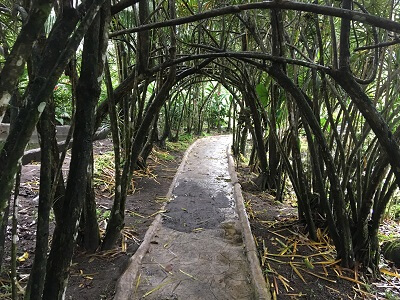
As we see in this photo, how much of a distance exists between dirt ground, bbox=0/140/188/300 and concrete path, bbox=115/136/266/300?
0.51 ft

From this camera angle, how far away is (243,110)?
567 centimetres

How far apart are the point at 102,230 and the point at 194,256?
101 centimetres

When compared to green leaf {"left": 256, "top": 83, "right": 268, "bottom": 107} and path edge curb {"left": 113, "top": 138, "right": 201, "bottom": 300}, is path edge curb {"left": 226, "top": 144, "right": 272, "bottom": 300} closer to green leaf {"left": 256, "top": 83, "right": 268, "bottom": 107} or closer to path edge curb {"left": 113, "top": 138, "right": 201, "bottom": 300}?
A: path edge curb {"left": 113, "top": 138, "right": 201, "bottom": 300}

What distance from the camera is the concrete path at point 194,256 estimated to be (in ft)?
8.21

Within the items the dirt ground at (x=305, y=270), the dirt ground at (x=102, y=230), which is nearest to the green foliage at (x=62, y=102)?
the dirt ground at (x=102, y=230)

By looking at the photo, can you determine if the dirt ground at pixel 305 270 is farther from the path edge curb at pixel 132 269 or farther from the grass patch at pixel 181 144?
the grass patch at pixel 181 144

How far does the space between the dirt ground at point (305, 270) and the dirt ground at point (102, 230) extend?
1318 millimetres

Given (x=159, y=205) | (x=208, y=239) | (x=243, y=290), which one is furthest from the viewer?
(x=159, y=205)

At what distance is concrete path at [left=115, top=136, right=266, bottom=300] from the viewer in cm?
250

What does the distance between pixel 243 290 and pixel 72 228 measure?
5.17ft

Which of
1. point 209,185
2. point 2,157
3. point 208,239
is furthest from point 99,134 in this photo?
point 2,157

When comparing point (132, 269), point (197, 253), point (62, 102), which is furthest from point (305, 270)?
point (62, 102)

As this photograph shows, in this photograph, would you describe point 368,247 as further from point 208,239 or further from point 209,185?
point 209,185

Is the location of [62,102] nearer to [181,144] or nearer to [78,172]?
[181,144]
